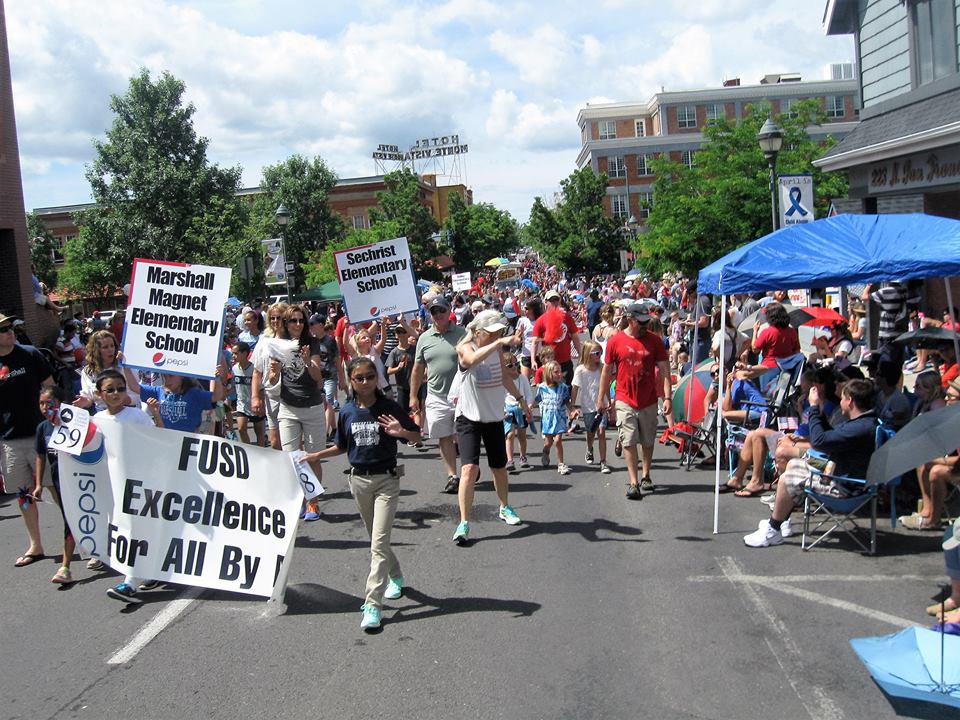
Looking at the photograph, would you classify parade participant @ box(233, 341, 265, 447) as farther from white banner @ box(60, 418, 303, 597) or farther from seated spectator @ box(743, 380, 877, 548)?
seated spectator @ box(743, 380, 877, 548)

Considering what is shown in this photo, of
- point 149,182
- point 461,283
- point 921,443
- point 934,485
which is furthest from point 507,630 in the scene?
point 149,182

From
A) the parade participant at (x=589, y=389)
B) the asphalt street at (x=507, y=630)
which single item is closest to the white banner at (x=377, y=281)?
the parade participant at (x=589, y=389)

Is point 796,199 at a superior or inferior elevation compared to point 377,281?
superior

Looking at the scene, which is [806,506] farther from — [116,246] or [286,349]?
[116,246]

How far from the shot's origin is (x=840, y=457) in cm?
703

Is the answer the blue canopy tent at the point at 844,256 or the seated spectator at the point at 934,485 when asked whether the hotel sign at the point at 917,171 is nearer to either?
the blue canopy tent at the point at 844,256

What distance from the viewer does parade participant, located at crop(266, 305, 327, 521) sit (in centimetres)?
830

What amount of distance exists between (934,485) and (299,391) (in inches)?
214

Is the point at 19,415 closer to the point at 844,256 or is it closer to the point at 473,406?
the point at 473,406

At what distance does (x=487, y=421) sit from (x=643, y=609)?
2.41 metres

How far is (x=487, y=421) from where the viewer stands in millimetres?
7836

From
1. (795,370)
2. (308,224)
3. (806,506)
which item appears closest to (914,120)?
(795,370)

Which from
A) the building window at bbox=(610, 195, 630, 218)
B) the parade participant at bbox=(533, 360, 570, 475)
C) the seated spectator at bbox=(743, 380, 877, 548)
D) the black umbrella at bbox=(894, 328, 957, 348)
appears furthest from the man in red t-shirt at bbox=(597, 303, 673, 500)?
the building window at bbox=(610, 195, 630, 218)

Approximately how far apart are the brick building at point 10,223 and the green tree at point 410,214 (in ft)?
121
